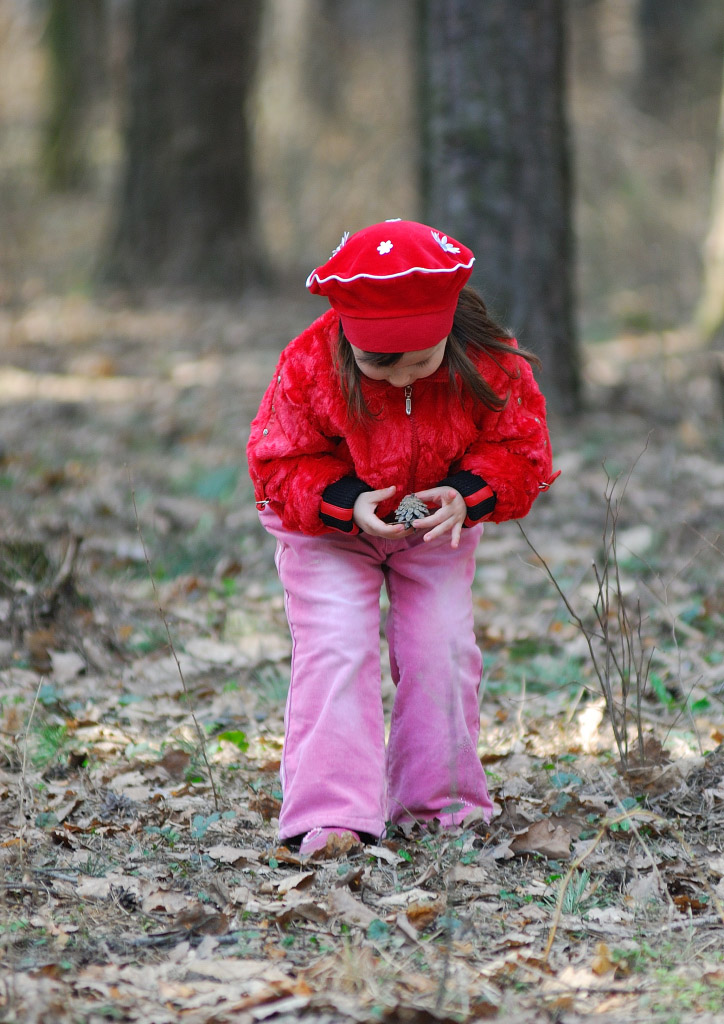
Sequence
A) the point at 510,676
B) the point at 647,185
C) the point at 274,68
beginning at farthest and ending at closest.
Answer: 1. the point at 274,68
2. the point at 647,185
3. the point at 510,676

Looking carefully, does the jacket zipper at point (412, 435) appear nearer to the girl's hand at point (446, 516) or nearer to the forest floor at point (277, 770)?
the girl's hand at point (446, 516)

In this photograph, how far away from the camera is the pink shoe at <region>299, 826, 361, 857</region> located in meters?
2.74

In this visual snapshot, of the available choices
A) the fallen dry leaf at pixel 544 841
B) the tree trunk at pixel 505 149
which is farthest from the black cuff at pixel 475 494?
the tree trunk at pixel 505 149

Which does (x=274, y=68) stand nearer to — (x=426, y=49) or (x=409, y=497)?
(x=426, y=49)

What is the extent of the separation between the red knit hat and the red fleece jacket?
0.20m

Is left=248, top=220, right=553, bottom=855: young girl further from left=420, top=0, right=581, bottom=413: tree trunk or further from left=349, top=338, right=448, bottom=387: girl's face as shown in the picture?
left=420, top=0, right=581, bottom=413: tree trunk

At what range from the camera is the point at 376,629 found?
9.61ft

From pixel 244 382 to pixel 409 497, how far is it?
4948mm

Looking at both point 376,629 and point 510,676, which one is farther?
point 510,676

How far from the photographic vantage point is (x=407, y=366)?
263 cm

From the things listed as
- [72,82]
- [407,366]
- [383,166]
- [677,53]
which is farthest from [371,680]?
[677,53]

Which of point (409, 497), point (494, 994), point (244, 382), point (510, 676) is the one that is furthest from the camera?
point (244, 382)

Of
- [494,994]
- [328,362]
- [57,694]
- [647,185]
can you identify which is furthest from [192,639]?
[647,185]

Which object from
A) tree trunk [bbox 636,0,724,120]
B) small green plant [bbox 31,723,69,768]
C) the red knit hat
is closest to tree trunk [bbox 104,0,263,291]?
tree trunk [bbox 636,0,724,120]
